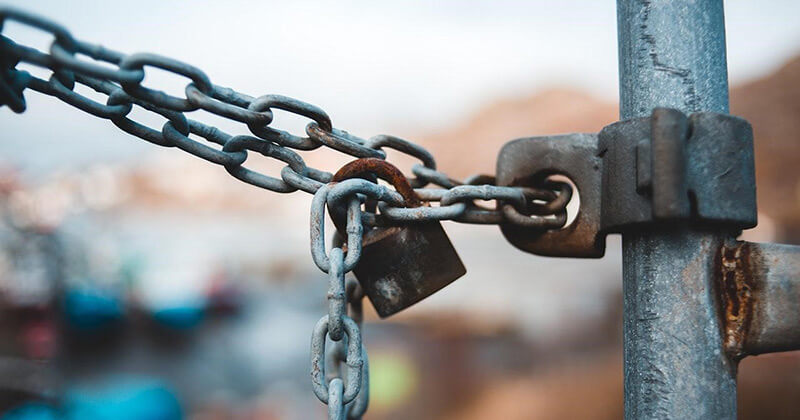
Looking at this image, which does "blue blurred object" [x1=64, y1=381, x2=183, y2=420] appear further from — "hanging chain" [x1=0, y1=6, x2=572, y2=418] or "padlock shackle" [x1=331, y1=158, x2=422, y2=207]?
"padlock shackle" [x1=331, y1=158, x2=422, y2=207]

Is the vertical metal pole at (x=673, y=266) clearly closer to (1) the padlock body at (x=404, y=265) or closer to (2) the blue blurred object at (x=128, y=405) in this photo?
(1) the padlock body at (x=404, y=265)

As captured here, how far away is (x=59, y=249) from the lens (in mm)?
4164

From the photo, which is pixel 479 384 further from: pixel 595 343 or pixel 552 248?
pixel 552 248

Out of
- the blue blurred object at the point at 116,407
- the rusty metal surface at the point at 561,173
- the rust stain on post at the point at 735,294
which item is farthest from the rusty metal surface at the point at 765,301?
the blue blurred object at the point at 116,407

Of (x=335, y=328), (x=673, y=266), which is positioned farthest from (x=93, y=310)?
(x=673, y=266)

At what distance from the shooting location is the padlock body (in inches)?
34.3

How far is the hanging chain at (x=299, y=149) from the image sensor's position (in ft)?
2.39

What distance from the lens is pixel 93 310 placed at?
8930mm

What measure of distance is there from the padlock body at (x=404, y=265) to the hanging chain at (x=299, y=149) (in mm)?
36

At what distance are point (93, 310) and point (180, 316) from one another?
10.2 ft

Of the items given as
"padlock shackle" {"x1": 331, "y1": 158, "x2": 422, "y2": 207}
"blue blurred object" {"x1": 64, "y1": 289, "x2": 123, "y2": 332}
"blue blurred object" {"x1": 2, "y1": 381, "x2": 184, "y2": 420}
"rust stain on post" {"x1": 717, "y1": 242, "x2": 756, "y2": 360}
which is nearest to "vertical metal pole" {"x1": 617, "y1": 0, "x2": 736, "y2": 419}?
"rust stain on post" {"x1": 717, "y1": 242, "x2": 756, "y2": 360}

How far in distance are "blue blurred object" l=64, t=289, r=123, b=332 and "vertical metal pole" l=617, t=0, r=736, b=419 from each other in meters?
8.40

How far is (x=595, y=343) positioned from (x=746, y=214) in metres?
10.4

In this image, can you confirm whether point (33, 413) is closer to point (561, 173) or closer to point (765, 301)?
point (561, 173)
